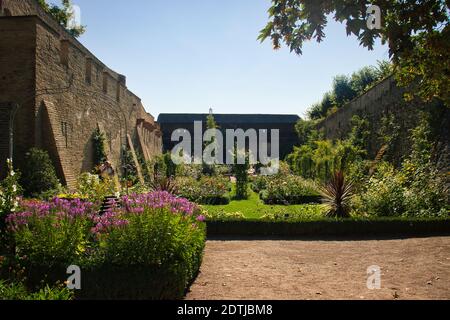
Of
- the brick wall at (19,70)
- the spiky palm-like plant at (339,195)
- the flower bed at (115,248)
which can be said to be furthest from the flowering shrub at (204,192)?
the flower bed at (115,248)

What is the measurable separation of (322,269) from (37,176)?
770cm

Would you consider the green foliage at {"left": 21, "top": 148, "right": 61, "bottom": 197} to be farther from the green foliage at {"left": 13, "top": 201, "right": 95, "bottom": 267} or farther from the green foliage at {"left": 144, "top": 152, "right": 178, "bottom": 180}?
the green foliage at {"left": 144, "top": 152, "right": 178, "bottom": 180}

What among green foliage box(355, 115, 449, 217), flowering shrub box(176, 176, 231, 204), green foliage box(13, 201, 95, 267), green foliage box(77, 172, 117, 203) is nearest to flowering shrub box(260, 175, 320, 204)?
flowering shrub box(176, 176, 231, 204)

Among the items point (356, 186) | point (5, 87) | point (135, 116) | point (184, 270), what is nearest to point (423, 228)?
point (356, 186)

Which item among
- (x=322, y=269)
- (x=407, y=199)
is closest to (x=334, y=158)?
(x=407, y=199)

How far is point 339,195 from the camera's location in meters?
9.98

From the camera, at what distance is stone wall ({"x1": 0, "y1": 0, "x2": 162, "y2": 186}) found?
34.8 feet

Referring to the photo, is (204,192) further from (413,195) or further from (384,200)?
(413,195)

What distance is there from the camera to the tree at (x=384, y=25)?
4.14 meters

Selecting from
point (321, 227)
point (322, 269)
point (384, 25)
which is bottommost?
point (322, 269)

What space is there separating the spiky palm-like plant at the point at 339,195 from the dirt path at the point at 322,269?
185 centimetres

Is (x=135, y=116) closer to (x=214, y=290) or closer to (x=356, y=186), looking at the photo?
(x=356, y=186)

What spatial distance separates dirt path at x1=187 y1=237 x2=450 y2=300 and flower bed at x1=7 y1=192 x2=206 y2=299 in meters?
0.61
